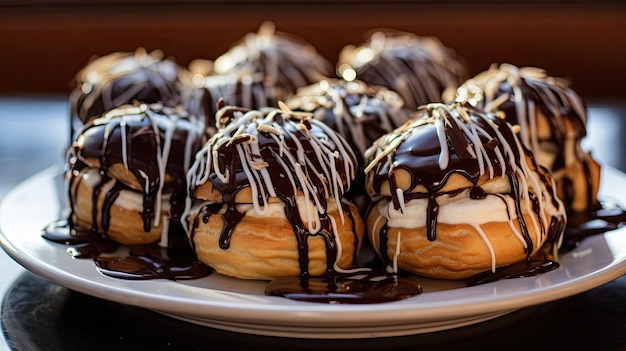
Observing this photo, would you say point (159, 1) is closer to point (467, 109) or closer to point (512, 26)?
point (512, 26)

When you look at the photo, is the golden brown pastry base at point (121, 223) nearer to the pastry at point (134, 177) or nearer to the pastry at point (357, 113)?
the pastry at point (134, 177)

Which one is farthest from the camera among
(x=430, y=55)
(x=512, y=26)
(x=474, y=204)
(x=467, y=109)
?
(x=512, y=26)

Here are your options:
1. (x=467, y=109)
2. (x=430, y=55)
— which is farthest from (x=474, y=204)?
(x=430, y=55)

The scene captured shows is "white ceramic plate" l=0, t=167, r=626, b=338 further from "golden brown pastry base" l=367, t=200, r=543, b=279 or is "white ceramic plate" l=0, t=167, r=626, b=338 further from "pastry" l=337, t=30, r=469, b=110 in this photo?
→ "pastry" l=337, t=30, r=469, b=110

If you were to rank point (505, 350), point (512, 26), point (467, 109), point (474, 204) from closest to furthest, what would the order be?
point (505, 350) < point (474, 204) < point (467, 109) < point (512, 26)

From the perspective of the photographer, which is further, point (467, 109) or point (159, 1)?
point (159, 1)

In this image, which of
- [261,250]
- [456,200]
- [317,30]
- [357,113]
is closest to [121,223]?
[261,250]
